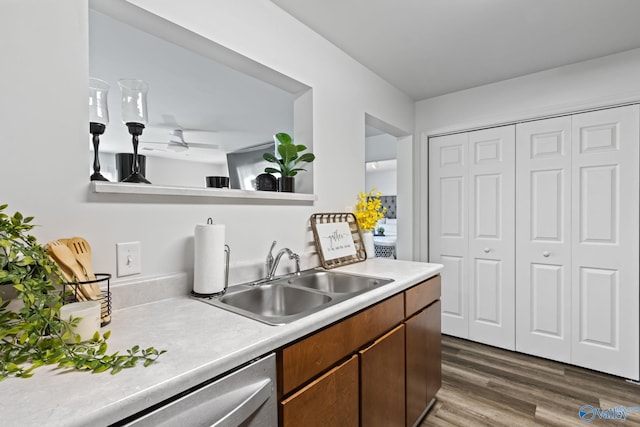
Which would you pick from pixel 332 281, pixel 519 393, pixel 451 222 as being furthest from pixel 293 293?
pixel 451 222

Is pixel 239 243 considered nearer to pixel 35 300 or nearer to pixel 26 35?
pixel 35 300

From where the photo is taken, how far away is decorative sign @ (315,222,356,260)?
198cm

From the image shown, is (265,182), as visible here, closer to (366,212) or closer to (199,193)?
(199,193)

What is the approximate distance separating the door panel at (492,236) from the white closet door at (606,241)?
0.43 m

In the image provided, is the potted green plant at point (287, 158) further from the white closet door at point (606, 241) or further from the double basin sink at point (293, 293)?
the white closet door at point (606, 241)

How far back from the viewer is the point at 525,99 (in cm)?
266

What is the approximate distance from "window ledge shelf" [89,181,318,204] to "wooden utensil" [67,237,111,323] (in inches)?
7.1

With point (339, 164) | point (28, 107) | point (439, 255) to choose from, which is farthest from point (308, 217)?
point (439, 255)

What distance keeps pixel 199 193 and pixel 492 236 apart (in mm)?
2496

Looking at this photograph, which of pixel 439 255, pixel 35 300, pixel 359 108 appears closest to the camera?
Answer: pixel 35 300

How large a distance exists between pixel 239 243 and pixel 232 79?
1.75 m

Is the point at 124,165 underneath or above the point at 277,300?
above

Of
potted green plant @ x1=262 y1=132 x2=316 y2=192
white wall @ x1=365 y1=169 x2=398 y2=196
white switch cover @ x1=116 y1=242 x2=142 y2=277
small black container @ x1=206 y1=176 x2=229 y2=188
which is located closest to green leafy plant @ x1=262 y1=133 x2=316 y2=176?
potted green plant @ x1=262 y1=132 x2=316 y2=192

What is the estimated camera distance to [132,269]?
120cm
